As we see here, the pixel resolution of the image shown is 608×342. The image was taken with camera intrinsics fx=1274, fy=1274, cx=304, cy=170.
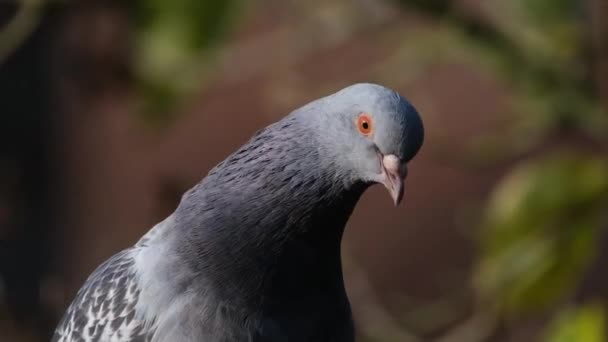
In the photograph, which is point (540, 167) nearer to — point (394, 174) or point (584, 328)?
point (584, 328)

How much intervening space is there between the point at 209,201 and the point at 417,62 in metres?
1.67

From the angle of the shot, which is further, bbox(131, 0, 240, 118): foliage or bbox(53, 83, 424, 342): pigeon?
bbox(131, 0, 240, 118): foliage

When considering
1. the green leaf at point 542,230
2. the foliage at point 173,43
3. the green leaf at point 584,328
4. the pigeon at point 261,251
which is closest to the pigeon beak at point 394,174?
the pigeon at point 261,251

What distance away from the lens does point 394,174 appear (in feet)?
8.11

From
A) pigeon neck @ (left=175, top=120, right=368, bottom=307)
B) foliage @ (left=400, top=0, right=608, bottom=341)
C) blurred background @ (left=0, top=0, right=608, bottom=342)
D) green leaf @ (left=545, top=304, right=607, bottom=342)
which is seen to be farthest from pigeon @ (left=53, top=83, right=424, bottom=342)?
foliage @ (left=400, top=0, right=608, bottom=341)

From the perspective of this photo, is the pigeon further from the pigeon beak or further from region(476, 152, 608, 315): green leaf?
region(476, 152, 608, 315): green leaf

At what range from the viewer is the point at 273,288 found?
8.85 feet

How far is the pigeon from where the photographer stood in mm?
2633

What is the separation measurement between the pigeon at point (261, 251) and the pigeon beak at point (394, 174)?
0.10m

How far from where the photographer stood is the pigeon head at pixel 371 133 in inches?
97.4

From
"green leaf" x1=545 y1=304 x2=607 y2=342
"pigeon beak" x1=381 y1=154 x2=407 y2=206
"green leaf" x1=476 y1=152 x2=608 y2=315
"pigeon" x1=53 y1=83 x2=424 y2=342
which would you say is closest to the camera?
"pigeon beak" x1=381 y1=154 x2=407 y2=206

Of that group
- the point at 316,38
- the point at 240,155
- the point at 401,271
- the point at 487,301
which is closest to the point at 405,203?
the point at 401,271

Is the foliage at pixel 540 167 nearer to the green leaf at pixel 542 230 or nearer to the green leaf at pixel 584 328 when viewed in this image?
the green leaf at pixel 542 230

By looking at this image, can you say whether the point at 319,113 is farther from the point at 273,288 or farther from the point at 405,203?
the point at 405,203
